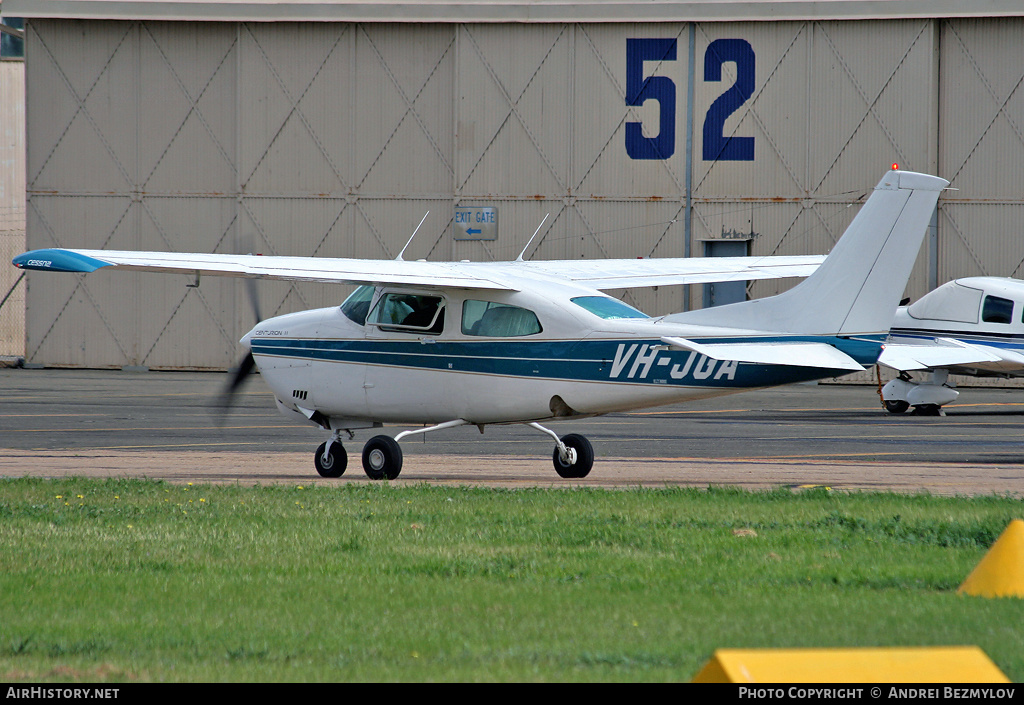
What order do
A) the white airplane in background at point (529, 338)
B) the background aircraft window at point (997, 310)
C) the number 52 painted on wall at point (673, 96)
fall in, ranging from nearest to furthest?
the white airplane in background at point (529, 338)
the background aircraft window at point (997, 310)
the number 52 painted on wall at point (673, 96)

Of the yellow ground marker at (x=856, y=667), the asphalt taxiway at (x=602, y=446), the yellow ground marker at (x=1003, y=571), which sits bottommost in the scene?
the asphalt taxiway at (x=602, y=446)

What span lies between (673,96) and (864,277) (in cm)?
2478

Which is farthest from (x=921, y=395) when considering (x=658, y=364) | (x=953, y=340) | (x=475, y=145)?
(x=475, y=145)

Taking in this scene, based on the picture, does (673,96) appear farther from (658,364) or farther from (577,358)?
(658,364)

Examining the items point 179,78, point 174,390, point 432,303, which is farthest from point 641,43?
point 432,303

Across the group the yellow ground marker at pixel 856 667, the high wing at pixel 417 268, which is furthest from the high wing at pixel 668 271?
the yellow ground marker at pixel 856 667

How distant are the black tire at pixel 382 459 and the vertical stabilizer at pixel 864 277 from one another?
393 cm

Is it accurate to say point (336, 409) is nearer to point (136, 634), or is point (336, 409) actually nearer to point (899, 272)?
point (899, 272)

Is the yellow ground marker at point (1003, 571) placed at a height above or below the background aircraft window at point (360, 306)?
below

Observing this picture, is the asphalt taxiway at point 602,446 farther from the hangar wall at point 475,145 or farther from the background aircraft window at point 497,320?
the hangar wall at point 475,145

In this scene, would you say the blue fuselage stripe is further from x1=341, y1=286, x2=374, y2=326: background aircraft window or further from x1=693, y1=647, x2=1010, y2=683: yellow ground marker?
x1=693, y1=647, x2=1010, y2=683: yellow ground marker

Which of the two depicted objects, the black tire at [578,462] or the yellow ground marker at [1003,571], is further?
the black tire at [578,462]

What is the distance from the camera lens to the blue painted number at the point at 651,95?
1430 inches
